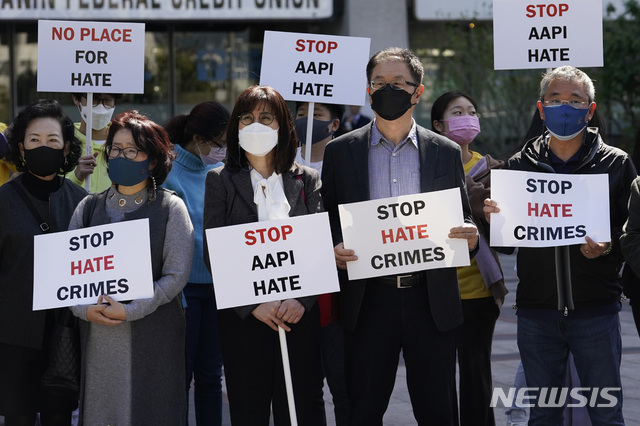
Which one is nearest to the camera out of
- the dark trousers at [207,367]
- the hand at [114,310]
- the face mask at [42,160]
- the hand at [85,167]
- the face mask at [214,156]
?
the hand at [114,310]

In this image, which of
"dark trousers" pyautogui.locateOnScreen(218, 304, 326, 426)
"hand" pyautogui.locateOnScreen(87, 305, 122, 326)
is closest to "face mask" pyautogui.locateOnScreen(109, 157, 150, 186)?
"hand" pyautogui.locateOnScreen(87, 305, 122, 326)

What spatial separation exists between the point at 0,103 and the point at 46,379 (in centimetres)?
1364

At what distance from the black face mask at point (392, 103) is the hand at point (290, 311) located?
3.40 ft

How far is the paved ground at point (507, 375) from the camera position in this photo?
22.2 ft

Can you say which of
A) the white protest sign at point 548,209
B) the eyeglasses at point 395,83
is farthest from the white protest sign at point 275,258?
the white protest sign at point 548,209

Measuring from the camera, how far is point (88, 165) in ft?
19.2

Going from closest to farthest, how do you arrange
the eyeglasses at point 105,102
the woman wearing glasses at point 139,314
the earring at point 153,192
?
the woman wearing glasses at point 139,314
the earring at point 153,192
the eyeglasses at point 105,102

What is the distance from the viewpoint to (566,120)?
15.9ft

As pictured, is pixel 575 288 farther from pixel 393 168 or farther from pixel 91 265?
pixel 91 265

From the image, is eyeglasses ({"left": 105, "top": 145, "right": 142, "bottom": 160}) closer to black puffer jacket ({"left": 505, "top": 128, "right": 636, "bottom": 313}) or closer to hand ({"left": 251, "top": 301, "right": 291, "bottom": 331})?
hand ({"left": 251, "top": 301, "right": 291, "bottom": 331})

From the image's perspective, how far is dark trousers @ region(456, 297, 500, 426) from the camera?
5.68 meters

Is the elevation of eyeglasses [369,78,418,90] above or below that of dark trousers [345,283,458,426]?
above

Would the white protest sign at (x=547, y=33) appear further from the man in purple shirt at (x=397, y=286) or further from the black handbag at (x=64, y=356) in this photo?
the black handbag at (x=64, y=356)

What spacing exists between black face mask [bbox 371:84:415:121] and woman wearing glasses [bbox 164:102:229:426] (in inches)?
66.2
